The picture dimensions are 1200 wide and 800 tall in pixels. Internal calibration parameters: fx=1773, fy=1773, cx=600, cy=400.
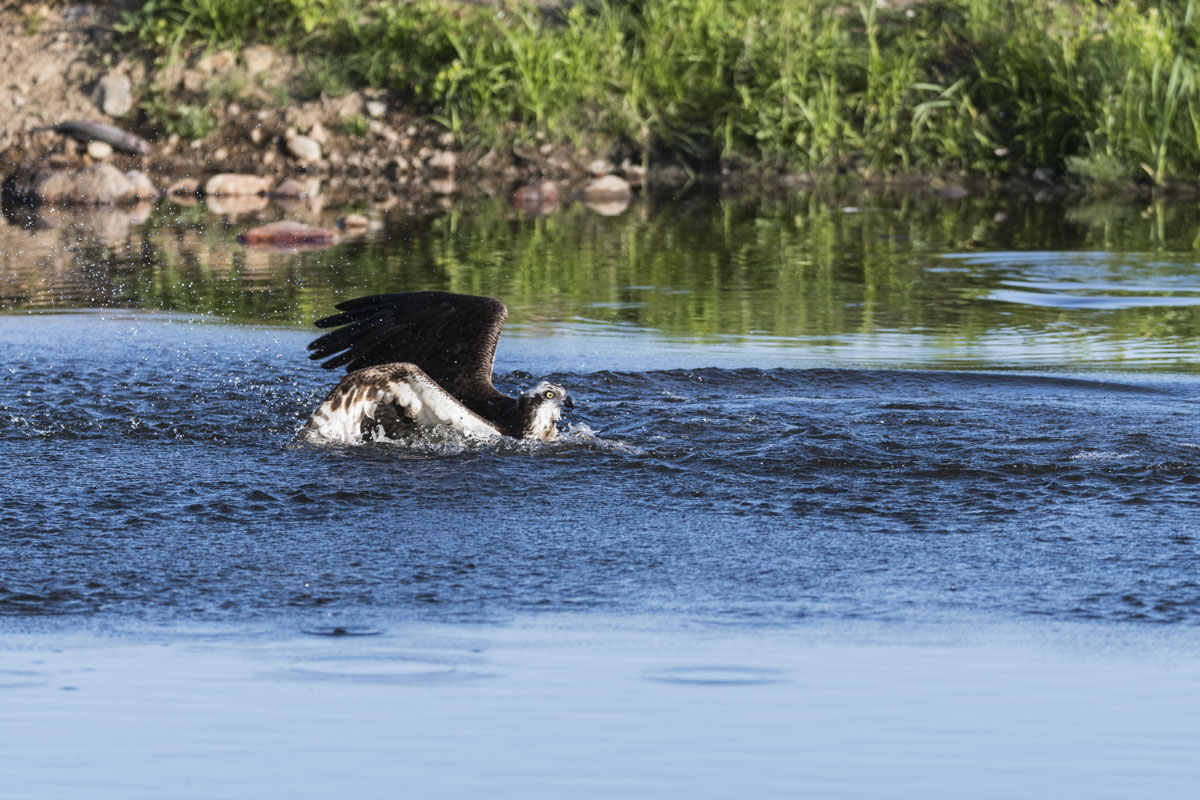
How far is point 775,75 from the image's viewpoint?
57.5 feet

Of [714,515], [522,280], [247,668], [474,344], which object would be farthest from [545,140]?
[247,668]

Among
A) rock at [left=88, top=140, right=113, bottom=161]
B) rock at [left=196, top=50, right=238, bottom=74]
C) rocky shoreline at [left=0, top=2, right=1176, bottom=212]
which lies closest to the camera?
rock at [left=88, top=140, right=113, bottom=161]

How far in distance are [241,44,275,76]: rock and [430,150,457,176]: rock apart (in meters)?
2.01

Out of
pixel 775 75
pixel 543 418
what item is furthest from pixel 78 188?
pixel 543 418

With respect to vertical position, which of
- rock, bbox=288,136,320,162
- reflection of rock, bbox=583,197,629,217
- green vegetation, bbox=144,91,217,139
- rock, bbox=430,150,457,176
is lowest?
reflection of rock, bbox=583,197,629,217

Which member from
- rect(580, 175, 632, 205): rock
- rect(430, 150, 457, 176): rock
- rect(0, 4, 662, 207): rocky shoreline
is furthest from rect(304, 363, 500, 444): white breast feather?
rect(430, 150, 457, 176): rock

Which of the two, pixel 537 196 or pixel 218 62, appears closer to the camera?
pixel 537 196

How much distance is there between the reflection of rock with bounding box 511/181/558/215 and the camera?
16500 mm

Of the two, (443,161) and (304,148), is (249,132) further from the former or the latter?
(443,161)

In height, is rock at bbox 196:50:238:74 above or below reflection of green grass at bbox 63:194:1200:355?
above

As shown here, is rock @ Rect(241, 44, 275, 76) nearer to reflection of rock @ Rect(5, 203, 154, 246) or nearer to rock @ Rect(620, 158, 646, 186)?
reflection of rock @ Rect(5, 203, 154, 246)

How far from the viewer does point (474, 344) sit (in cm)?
732

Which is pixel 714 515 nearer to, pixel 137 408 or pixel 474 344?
pixel 474 344

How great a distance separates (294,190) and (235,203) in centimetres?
74
